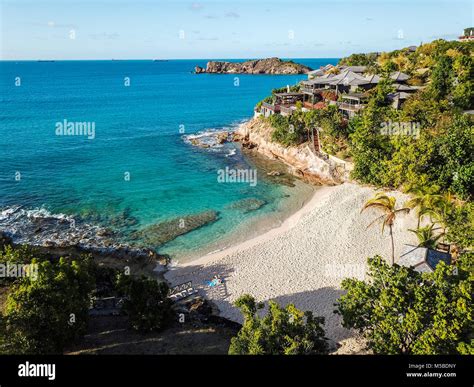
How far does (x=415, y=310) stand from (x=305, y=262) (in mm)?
11849

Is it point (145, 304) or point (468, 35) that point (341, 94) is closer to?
point (145, 304)

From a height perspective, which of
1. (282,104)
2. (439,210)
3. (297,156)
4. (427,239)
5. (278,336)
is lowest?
(278,336)

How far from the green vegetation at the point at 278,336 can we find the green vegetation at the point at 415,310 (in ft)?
6.85

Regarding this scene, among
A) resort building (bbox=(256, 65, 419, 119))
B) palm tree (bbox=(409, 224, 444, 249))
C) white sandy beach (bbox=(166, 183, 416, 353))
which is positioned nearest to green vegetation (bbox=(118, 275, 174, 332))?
white sandy beach (bbox=(166, 183, 416, 353))

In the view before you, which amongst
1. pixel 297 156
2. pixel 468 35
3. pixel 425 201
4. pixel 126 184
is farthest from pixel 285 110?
pixel 468 35

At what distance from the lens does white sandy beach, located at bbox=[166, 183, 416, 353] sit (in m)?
23.3

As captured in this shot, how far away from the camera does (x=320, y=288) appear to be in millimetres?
24109

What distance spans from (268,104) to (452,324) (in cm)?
4764

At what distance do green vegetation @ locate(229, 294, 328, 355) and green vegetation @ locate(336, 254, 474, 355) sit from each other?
2.09 m

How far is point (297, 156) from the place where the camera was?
48000mm

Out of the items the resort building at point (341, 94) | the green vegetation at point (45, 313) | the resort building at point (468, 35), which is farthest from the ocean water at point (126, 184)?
the resort building at point (468, 35)

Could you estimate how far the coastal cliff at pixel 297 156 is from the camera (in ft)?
138

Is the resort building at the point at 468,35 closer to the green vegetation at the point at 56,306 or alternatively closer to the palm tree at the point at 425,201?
the palm tree at the point at 425,201
